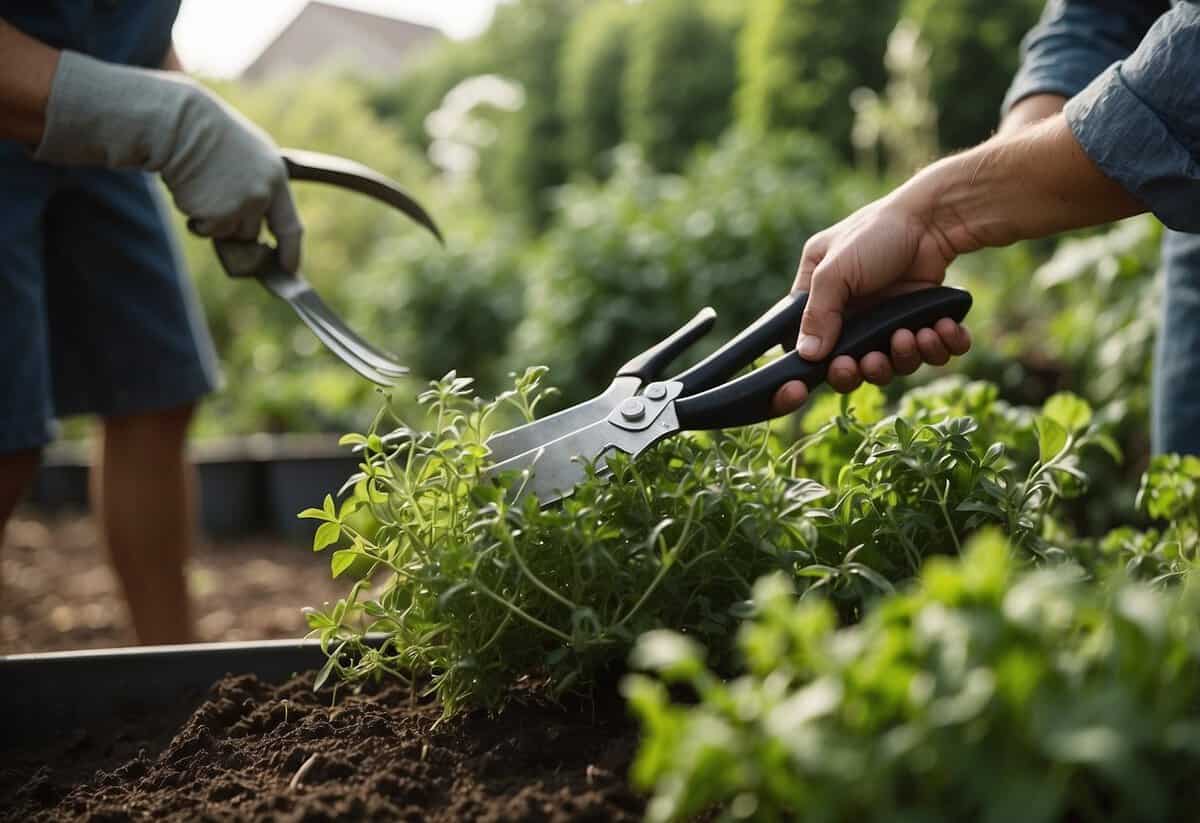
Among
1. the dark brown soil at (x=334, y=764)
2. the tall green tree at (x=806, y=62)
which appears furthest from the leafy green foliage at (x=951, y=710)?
the tall green tree at (x=806, y=62)

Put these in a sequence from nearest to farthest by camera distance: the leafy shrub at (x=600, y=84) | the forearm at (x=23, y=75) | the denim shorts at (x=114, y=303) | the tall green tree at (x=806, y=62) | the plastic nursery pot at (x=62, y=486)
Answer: the forearm at (x=23, y=75) < the denim shorts at (x=114, y=303) < the plastic nursery pot at (x=62, y=486) < the tall green tree at (x=806, y=62) < the leafy shrub at (x=600, y=84)

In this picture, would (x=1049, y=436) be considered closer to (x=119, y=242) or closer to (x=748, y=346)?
(x=748, y=346)

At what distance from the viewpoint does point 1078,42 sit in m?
1.75

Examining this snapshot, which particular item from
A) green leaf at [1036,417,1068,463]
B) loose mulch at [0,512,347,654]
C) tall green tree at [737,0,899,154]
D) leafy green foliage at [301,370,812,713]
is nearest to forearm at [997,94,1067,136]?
green leaf at [1036,417,1068,463]

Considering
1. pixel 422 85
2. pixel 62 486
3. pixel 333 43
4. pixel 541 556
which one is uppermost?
pixel 333 43

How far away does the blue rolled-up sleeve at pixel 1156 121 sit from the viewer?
1.14 metres

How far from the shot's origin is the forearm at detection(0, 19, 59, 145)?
5.13 ft

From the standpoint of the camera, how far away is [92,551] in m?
4.64

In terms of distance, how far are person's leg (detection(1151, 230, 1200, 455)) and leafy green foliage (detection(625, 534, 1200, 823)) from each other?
52.8 inches

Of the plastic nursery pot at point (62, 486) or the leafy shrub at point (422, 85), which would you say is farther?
the leafy shrub at point (422, 85)

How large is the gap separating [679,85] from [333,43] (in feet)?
67.4

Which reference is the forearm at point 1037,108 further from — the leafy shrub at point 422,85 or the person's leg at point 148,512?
the leafy shrub at point 422,85

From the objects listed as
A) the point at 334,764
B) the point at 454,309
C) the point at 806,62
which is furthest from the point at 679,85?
the point at 334,764

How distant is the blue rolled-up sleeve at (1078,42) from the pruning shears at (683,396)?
0.66 meters
